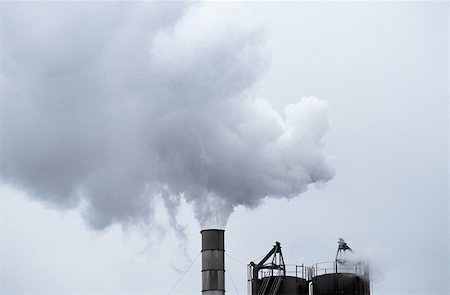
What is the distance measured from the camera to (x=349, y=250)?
40.3m

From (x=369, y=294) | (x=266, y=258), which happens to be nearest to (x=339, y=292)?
(x=369, y=294)

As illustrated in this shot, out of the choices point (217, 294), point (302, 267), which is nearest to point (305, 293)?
point (302, 267)

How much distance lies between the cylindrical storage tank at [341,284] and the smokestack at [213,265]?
4765mm

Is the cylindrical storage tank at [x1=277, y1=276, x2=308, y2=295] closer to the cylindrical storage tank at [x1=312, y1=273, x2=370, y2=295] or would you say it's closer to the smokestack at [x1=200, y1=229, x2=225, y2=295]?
the cylindrical storage tank at [x1=312, y1=273, x2=370, y2=295]

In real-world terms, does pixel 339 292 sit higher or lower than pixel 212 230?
lower

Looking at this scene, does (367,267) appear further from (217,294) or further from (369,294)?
(217,294)

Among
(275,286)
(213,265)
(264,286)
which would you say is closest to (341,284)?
(275,286)

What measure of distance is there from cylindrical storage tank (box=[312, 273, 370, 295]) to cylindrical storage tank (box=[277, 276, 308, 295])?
1107 millimetres

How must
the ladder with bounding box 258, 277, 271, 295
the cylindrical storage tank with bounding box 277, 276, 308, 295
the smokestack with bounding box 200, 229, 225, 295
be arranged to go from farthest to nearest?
the ladder with bounding box 258, 277, 271, 295 → the cylindrical storage tank with bounding box 277, 276, 308, 295 → the smokestack with bounding box 200, 229, 225, 295

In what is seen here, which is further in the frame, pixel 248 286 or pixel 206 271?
pixel 248 286

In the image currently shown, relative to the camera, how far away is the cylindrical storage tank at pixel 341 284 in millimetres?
38344

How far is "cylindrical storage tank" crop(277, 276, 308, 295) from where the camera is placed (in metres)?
39.7

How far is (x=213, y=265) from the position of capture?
1481 inches

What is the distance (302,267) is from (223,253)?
4.91 metres
